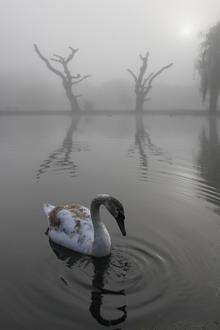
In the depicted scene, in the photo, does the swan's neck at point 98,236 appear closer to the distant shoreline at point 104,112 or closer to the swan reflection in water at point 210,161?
the swan reflection in water at point 210,161

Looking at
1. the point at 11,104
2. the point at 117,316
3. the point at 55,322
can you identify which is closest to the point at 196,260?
the point at 117,316

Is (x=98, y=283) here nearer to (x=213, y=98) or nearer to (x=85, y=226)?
(x=85, y=226)

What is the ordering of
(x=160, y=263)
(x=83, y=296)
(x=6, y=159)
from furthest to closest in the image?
(x=6, y=159) < (x=160, y=263) < (x=83, y=296)

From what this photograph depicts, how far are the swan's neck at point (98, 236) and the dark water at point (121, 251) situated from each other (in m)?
0.16

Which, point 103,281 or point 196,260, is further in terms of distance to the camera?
point 196,260

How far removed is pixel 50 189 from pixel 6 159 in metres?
5.66

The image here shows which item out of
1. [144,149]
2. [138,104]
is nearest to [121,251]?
[144,149]

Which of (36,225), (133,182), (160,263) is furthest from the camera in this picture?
(133,182)

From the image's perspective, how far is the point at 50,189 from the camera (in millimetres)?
13031

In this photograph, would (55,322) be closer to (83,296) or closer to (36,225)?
(83,296)

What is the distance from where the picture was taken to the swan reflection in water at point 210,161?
41.1ft

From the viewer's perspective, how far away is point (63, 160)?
1802cm

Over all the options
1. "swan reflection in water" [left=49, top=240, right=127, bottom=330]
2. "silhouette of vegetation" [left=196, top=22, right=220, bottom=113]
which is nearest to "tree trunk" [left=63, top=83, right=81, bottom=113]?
"silhouette of vegetation" [left=196, top=22, right=220, bottom=113]

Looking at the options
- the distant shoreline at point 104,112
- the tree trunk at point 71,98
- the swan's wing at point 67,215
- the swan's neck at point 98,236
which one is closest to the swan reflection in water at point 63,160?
the swan's wing at point 67,215
